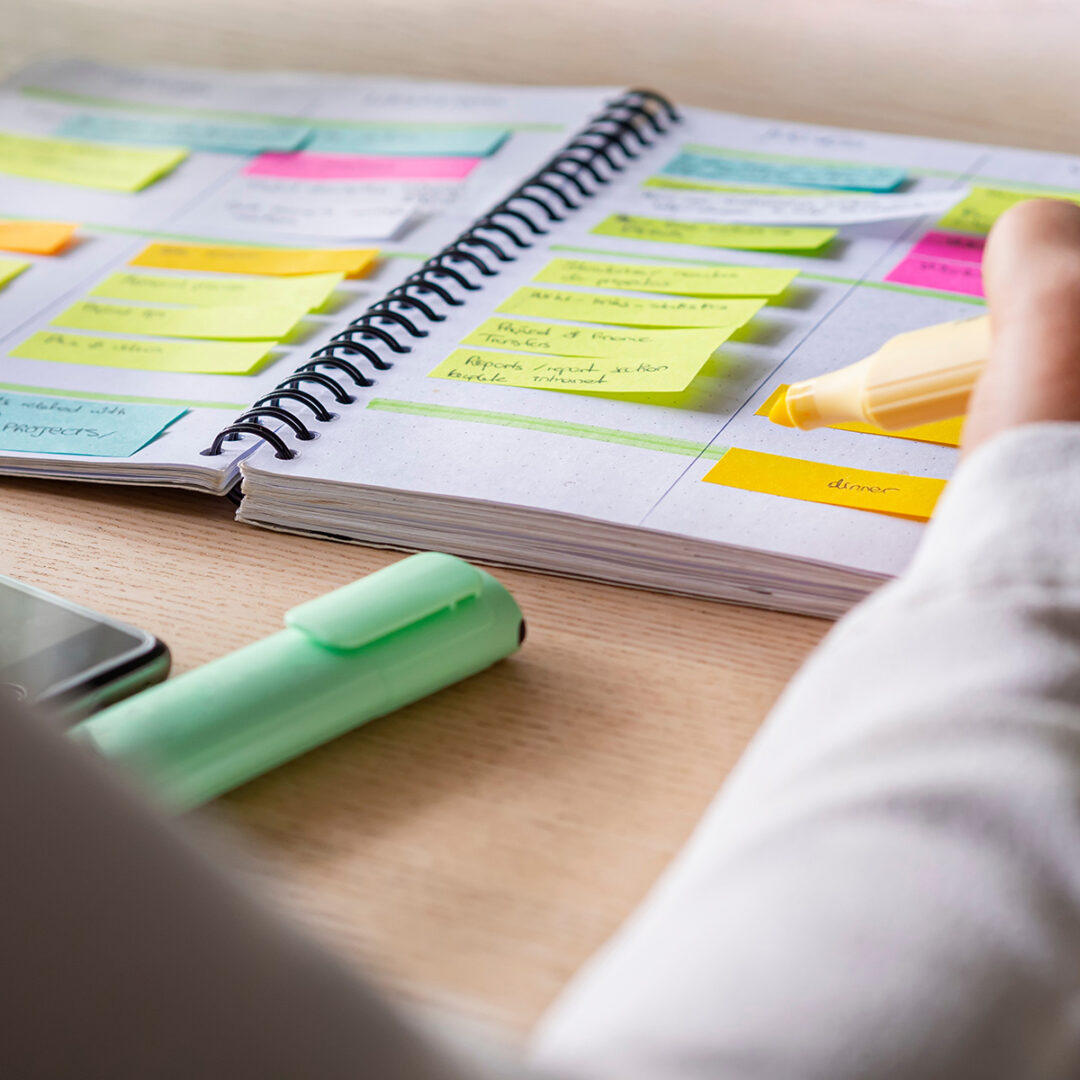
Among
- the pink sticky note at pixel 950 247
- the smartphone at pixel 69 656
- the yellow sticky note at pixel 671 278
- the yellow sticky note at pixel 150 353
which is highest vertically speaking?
the pink sticky note at pixel 950 247

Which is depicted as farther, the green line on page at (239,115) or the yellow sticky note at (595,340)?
the green line on page at (239,115)

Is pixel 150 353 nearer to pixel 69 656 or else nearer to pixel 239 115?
pixel 69 656

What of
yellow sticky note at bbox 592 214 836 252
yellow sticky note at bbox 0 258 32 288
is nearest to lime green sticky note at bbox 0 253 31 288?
yellow sticky note at bbox 0 258 32 288

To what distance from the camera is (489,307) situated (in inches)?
29.9

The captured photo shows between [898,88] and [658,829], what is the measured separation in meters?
0.90

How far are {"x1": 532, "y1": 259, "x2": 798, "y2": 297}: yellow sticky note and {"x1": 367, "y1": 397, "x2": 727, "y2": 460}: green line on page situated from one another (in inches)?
6.7

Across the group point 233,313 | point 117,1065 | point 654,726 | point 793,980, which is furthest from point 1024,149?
point 117,1065

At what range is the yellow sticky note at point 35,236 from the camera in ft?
2.91

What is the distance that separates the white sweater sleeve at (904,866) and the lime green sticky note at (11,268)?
2.23 ft

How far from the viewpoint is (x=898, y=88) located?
3.70 feet

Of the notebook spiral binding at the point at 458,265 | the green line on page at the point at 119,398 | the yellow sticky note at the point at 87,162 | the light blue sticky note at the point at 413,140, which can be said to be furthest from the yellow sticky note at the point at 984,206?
the yellow sticky note at the point at 87,162

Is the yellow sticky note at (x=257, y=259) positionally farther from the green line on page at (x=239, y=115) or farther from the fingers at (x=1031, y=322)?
the fingers at (x=1031, y=322)

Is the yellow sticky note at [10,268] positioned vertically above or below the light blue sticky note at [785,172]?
below

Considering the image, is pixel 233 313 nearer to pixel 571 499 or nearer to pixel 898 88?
pixel 571 499
